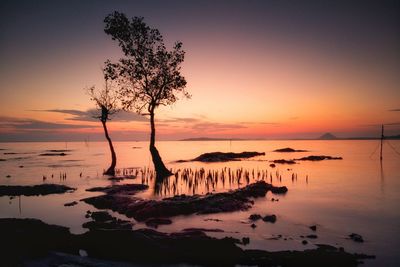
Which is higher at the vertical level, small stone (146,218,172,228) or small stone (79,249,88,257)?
small stone (79,249,88,257)

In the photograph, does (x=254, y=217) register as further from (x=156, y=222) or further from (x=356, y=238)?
(x=156, y=222)

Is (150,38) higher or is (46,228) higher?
(150,38)

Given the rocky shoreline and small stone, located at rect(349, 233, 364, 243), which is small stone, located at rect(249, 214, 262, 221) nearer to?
small stone, located at rect(349, 233, 364, 243)

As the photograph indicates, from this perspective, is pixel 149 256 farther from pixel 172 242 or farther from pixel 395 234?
pixel 395 234

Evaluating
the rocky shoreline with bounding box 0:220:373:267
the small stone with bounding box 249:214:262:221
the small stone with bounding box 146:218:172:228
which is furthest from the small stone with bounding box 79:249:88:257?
the small stone with bounding box 249:214:262:221

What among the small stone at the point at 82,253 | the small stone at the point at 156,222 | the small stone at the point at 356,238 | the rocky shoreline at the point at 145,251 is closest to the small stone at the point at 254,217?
the small stone at the point at 156,222

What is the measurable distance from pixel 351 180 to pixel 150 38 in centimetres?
3616

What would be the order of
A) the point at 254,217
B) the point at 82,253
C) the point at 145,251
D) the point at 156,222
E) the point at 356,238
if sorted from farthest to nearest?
the point at 254,217 → the point at 156,222 → the point at 356,238 → the point at 82,253 → the point at 145,251

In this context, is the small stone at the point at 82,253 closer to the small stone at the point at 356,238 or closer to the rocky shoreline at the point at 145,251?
the rocky shoreline at the point at 145,251

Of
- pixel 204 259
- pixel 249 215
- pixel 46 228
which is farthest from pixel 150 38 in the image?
pixel 204 259

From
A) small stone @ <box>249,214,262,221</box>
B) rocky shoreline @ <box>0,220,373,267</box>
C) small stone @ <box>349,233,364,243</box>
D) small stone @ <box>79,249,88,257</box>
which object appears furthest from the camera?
small stone @ <box>249,214,262,221</box>

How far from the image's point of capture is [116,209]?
2275 centimetres

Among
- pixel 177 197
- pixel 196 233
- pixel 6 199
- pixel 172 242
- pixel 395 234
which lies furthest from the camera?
pixel 6 199

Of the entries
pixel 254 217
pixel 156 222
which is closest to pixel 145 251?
pixel 156 222
